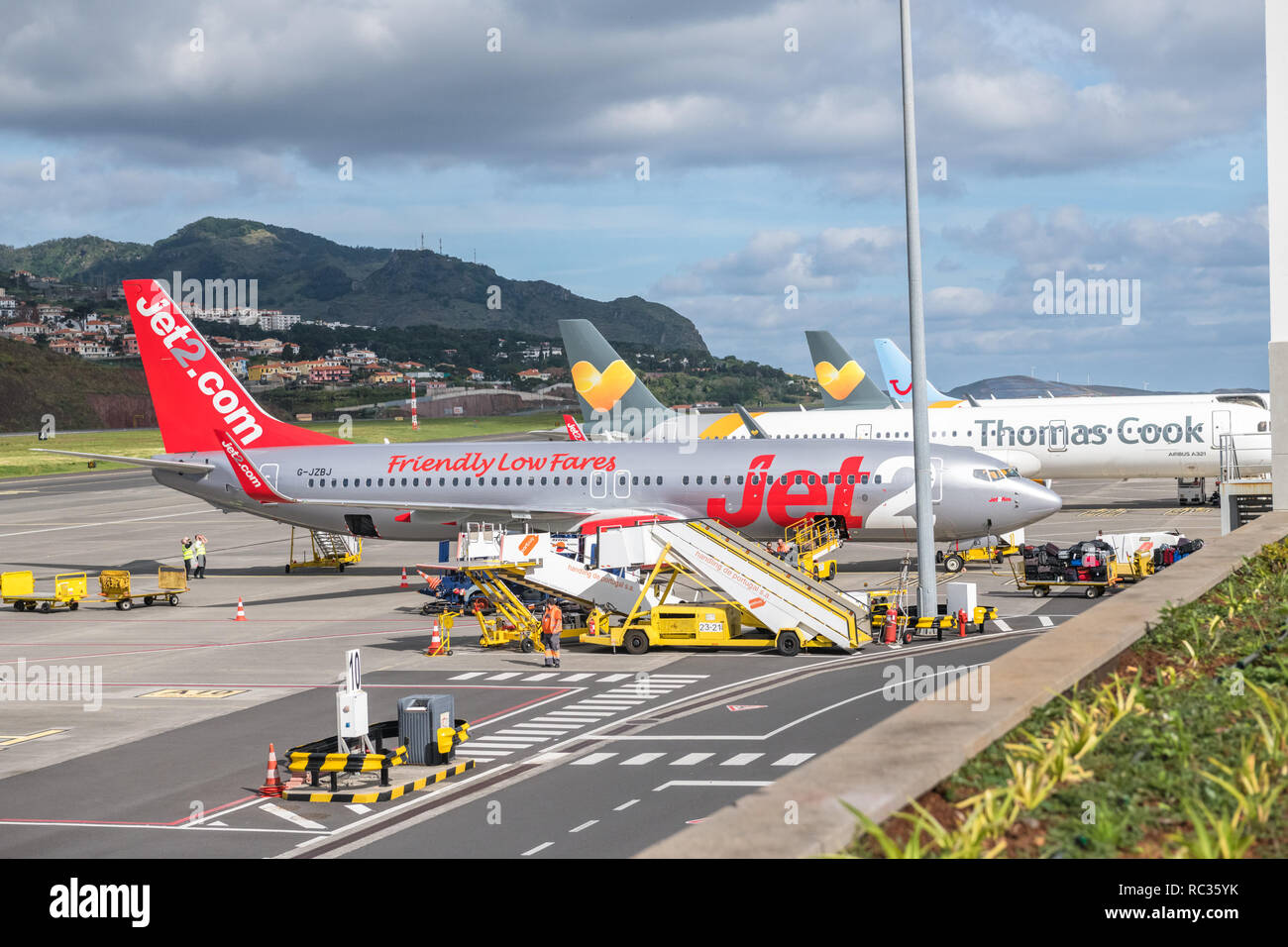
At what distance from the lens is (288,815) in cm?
2055

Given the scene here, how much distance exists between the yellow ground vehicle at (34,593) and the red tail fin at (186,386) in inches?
341

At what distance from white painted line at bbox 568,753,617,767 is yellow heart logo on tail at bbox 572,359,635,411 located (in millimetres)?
55800

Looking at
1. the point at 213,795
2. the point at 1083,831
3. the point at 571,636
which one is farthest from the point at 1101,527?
the point at 1083,831

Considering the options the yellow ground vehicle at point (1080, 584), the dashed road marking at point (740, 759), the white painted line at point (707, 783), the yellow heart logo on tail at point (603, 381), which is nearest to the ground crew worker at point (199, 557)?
A: the yellow heart logo on tail at point (603, 381)

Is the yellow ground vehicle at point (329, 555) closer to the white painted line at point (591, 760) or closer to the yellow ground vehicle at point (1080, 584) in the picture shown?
the yellow ground vehicle at point (1080, 584)

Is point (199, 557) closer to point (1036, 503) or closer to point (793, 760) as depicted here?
point (1036, 503)

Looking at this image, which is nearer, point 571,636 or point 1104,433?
point 571,636

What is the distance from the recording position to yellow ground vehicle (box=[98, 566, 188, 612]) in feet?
150

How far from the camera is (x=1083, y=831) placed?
30.9 ft
